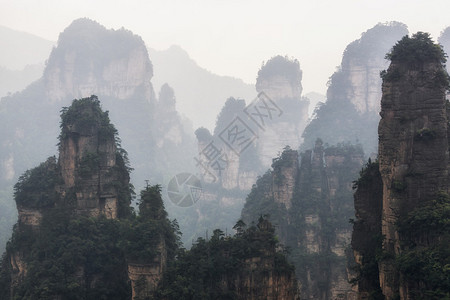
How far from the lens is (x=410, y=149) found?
18.0 m

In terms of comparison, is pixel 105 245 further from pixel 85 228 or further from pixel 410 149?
pixel 410 149

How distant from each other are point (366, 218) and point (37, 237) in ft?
55.7

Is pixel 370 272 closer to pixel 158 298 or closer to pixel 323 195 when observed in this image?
pixel 158 298

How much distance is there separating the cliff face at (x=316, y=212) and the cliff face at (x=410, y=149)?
729 inches

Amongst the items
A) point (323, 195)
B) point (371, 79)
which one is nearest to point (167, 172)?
point (371, 79)

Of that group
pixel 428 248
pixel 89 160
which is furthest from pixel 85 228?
pixel 428 248

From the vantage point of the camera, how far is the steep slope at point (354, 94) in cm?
6681

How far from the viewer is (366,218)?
20281 mm

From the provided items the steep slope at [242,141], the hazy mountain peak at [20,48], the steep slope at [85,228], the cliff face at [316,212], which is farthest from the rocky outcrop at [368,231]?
the hazy mountain peak at [20,48]

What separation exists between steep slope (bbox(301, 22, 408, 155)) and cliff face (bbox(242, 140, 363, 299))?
2205 centimetres

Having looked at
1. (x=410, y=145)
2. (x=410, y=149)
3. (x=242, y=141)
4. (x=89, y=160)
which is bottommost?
(x=410, y=149)

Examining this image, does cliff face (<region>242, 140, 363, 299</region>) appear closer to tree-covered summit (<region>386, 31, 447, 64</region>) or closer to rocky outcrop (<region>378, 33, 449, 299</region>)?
rocky outcrop (<region>378, 33, 449, 299</region>)

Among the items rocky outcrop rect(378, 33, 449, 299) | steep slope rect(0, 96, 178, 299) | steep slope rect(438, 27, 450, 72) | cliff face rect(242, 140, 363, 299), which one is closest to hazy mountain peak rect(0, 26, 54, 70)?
steep slope rect(438, 27, 450, 72)

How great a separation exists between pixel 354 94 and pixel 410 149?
52.0m
